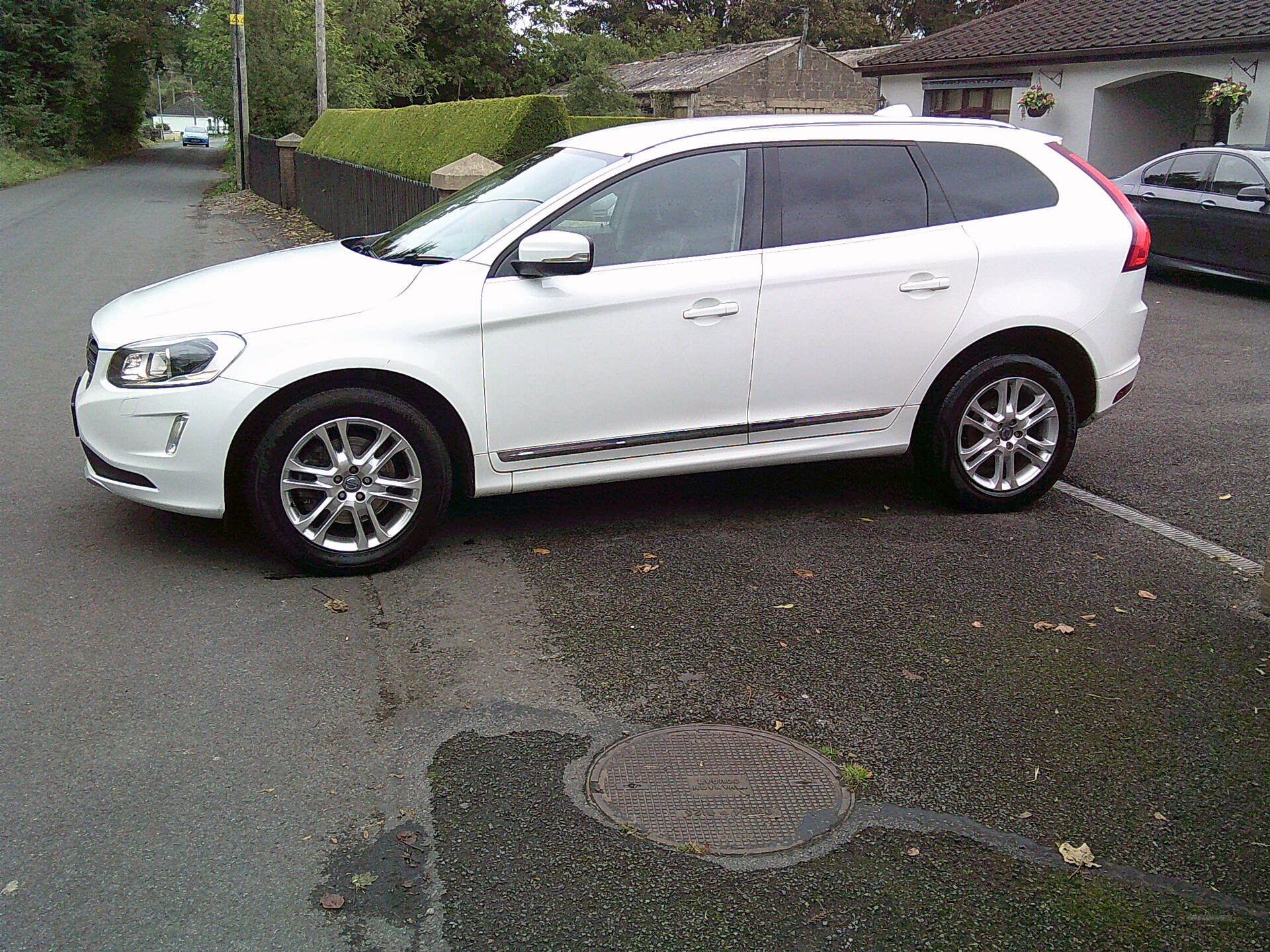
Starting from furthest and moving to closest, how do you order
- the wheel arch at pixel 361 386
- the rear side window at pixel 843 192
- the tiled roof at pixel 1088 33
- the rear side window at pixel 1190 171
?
the tiled roof at pixel 1088 33 < the rear side window at pixel 1190 171 < the rear side window at pixel 843 192 < the wheel arch at pixel 361 386

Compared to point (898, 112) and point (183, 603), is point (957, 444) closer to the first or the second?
point (898, 112)

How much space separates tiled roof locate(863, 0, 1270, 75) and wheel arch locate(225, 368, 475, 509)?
61.0ft

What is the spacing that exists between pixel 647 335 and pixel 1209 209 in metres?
11.2

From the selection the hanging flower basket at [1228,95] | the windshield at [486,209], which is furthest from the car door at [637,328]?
the hanging flower basket at [1228,95]

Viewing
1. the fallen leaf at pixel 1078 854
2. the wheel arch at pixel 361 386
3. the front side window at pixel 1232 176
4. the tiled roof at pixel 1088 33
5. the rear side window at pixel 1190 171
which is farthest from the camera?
the tiled roof at pixel 1088 33

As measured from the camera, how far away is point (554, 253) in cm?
505

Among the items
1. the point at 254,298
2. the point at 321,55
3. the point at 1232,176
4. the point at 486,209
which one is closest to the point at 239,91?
the point at 321,55

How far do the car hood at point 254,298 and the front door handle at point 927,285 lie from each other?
7.36 ft

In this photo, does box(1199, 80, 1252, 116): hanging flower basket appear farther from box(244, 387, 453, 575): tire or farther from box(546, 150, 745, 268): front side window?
box(244, 387, 453, 575): tire

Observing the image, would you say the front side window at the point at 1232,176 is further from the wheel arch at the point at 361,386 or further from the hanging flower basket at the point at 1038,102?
the wheel arch at the point at 361,386

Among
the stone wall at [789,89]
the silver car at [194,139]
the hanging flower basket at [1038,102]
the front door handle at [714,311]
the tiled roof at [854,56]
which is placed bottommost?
the silver car at [194,139]

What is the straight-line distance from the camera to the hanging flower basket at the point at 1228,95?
64.1ft

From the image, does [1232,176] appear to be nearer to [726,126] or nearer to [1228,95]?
[1228,95]

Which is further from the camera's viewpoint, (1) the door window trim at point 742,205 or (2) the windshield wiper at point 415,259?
(2) the windshield wiper at point 415,259
